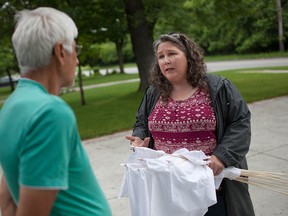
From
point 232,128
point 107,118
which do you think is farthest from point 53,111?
point 107,118

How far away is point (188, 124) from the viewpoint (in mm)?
2594

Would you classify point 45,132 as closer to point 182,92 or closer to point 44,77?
point 44,77

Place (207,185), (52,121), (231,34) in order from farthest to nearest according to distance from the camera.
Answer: (231,34)
(207,185)
(52,121)

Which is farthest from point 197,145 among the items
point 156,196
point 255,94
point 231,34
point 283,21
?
point 231,34

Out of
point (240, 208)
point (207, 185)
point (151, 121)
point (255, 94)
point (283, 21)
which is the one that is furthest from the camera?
point (283, 21)

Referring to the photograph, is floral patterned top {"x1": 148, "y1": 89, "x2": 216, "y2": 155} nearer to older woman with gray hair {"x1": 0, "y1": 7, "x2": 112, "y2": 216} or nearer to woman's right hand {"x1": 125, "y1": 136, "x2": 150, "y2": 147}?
woman's right hand {"x1": 125, "y1": 136, "x2": 150, "y2": 147}

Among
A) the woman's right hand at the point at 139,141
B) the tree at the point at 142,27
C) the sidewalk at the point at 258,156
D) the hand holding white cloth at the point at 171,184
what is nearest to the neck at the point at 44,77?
the hand holding white cloth at the point at 171,184

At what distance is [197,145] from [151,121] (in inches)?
14.8

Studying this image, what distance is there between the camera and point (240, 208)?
8.42 feet

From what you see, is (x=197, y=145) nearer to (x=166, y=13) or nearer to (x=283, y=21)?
(x=166, y=13)

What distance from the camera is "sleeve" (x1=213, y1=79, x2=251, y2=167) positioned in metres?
2.49

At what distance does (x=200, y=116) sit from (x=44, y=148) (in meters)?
1.46

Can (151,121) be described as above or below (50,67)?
below

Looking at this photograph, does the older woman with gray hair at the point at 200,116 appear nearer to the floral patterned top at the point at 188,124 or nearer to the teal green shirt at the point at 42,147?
the floral patterned top at the point at 188,124
